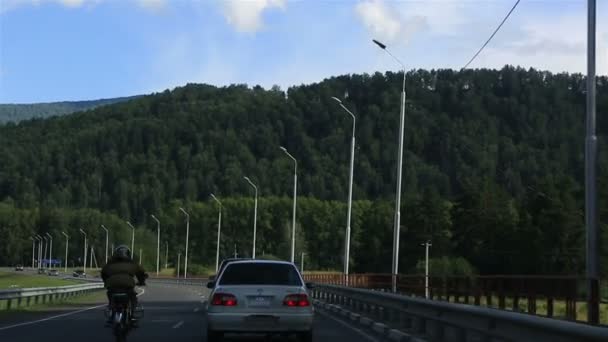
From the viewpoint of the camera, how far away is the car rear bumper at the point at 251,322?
54.0 ft

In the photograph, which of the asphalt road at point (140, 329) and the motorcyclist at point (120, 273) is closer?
the motorcyclist at point (120, 273)

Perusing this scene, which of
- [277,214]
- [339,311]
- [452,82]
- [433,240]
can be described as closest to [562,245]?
[433,240]

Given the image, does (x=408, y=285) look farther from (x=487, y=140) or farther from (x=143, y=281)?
(x=487, y=140)

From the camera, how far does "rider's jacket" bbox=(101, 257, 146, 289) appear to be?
1627 cm

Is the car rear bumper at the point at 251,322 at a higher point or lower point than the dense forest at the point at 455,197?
lower

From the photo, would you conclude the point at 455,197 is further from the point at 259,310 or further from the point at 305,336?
the point at 259,310

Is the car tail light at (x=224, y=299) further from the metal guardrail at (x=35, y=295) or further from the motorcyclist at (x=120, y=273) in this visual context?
the metal guardrail at (x=35, y=295)

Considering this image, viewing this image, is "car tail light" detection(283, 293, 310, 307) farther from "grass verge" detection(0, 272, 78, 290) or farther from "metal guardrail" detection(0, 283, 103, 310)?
"grass verge" detection(0, 272, 78, 290)

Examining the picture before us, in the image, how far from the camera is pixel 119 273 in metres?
16.3

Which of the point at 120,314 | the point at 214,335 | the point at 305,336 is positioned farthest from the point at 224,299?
the point at 120,314

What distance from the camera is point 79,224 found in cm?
19362

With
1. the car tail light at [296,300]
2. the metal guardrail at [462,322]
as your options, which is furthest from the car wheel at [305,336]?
the metal guardrail at [462,322]

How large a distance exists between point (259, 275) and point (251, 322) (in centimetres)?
110

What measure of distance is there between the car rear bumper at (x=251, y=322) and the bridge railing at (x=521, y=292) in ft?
21.9
